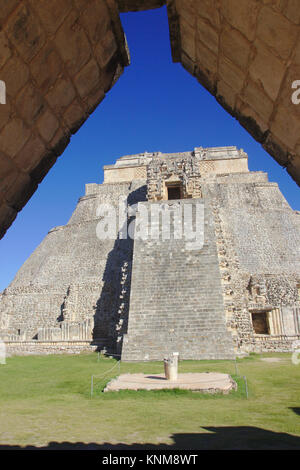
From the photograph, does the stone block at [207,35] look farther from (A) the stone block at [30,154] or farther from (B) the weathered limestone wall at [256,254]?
(B) the weathered limestone wall at [256,254]

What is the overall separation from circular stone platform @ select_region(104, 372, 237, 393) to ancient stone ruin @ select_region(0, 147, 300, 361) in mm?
2741

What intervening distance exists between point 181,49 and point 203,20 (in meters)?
0.64

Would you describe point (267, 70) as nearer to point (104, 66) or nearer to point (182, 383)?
point (104, 66)

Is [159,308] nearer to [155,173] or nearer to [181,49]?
[155,173]

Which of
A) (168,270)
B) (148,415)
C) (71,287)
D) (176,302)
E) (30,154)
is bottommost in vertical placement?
(148,415)

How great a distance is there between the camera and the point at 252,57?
85.0 inches

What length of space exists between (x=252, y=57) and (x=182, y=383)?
6678 mm

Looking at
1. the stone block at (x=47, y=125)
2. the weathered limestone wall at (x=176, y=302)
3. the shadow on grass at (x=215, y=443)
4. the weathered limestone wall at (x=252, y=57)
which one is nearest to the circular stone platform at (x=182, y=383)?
the shadow on grass at (x=215, y=443)

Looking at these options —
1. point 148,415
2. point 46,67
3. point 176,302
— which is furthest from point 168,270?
point 46,67

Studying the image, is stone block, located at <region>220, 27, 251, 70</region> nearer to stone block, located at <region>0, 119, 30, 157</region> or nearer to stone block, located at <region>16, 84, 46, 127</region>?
stone block, located at <region>16, 84, 46, 127</region>

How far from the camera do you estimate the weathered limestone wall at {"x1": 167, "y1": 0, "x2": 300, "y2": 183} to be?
1.87m

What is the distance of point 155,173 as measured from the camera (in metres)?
19.2

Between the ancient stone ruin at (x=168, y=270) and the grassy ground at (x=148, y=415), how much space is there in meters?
3.12

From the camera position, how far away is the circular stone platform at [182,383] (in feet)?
22.1
